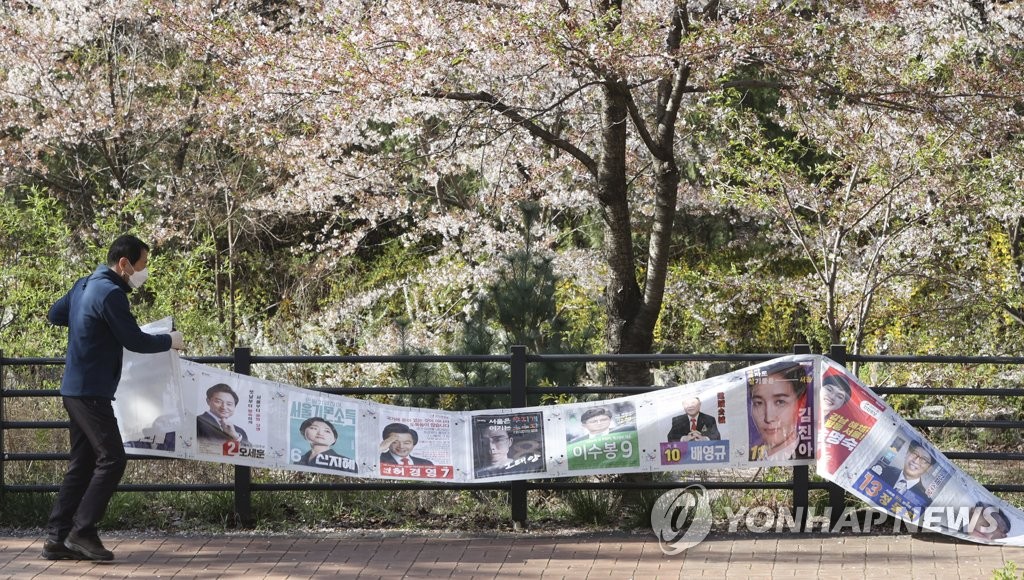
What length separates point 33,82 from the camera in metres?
15.1

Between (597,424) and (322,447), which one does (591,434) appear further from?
(322,447)

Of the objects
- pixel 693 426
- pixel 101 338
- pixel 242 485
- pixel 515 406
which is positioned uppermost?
pixel 101 338

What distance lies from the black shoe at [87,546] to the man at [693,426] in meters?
3.49

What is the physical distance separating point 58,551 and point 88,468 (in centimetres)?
50

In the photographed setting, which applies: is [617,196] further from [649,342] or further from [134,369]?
[134,369]

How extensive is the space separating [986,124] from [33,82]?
12.5 meters

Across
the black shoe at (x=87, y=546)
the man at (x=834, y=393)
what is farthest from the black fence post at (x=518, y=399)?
the black shoe at (x=87, y=546)

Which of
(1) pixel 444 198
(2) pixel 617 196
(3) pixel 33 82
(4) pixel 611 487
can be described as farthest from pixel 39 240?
(4) pixel 611 487

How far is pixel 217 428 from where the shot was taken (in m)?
6.95

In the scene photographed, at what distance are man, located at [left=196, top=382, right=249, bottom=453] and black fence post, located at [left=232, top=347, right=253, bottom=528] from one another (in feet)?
0.78

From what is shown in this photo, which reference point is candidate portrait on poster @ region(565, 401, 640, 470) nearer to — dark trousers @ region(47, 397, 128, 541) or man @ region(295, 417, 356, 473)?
man @ region(295, 417, 356, 473)

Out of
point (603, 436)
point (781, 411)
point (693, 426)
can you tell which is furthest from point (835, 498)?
point (603, 436)

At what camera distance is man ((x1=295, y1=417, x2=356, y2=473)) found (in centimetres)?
693

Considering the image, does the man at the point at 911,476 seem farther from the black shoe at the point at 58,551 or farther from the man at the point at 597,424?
the black shoe at the point at 58,551
